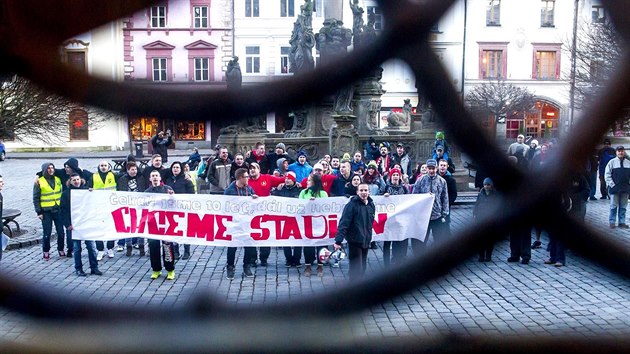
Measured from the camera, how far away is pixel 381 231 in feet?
33.3

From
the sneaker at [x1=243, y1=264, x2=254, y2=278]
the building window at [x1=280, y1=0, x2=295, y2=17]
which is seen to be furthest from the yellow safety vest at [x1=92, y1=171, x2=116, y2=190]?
the building window at [x1=280, y1=0, x2=295, y2=17]

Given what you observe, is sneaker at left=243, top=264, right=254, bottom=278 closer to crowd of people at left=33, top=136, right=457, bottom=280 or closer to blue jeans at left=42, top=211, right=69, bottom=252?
crowd of people at left=33, top=136, right=457, bottom=280

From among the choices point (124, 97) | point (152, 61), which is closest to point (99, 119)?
point (124, 97)

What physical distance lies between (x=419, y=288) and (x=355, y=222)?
26.2ft

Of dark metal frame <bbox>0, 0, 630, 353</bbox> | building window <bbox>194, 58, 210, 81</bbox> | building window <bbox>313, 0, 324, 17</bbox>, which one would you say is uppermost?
building window <bbox>313, 0, 324, 17</bbox>

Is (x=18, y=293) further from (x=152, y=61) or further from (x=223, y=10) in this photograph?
(x=223, y=10)

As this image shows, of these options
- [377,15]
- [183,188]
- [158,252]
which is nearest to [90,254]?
[158,252]

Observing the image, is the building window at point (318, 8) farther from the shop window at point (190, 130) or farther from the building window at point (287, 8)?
the shop window at point (190, 130)

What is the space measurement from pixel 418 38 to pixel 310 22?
930 mm

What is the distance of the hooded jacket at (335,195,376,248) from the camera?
28.8 ft

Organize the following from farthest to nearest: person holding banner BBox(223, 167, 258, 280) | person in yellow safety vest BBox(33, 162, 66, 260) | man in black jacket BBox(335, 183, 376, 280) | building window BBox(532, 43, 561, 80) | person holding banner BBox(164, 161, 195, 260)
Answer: person in yellow safety vest BBox(33, 162, 66, 260) → person holding banner BBox(164, 161, 195, 260) → person holding banner BBox(223, 167, 258, 280) → man in black jacket BBox(335, 183, 376, 280) → building window BBox(532, 43, 561, 80)

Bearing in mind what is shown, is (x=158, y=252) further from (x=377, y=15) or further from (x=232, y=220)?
(x=377, y=15)

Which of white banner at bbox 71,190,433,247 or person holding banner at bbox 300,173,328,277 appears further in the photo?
person holding banner at bbox 300,173,328,277

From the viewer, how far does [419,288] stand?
91 centimetres
